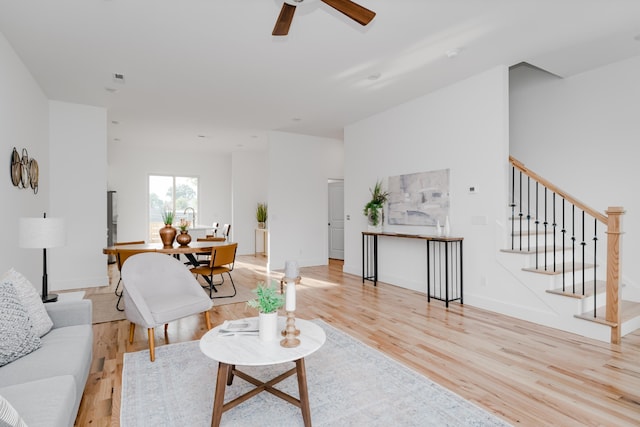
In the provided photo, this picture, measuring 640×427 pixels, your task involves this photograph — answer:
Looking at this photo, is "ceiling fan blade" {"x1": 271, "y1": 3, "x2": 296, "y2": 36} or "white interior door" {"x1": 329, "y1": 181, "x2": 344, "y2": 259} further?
"white interior door" {"x1": 329, "y1": 181, "x2": 344, "y2": 259}

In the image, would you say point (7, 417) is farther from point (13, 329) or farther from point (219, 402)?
point (13, 329)

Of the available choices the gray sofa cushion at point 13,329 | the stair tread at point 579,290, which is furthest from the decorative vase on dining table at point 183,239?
the stair tread at point 579,290

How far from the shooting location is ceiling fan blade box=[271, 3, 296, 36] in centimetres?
241

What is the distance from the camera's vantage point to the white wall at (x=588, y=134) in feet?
13.2

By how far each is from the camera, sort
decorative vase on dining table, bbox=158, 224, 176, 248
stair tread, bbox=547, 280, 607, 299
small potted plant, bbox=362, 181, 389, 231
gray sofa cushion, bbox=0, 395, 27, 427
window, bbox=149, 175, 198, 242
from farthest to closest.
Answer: window, bbox=149, 175, 198, 242 → small potted plant, bbox=362, 181, 389, 231 → decorative vase on dining table, bbox=158, 224, 176, 248 → stair tread, bbox=547, 280, 607, 299 → gray sofa cushion, bbox=0, 395, 27, 427

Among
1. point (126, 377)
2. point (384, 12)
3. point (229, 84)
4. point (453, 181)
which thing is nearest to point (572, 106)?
point (453, 181)

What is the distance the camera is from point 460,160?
455cm

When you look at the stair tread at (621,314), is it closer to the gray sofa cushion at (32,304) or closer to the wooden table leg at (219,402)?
the wooden table leg at (219,402)

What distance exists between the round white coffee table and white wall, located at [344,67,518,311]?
2917mm

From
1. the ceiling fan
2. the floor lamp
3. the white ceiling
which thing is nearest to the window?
the white ceiling

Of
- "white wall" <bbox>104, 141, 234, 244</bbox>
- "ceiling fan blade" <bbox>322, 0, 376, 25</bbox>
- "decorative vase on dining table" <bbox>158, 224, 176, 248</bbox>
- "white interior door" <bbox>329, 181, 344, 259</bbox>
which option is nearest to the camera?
"ceiling fan blade" <bbox>322, 0, 376, 25</bbox>

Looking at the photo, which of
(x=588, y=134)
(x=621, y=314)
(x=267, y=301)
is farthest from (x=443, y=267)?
(x=267, y=301)

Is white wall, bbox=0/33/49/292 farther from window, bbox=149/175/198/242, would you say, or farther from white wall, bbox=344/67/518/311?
white wall, bbox=344/67/518/311

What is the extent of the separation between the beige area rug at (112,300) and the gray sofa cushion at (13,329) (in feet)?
6.69
